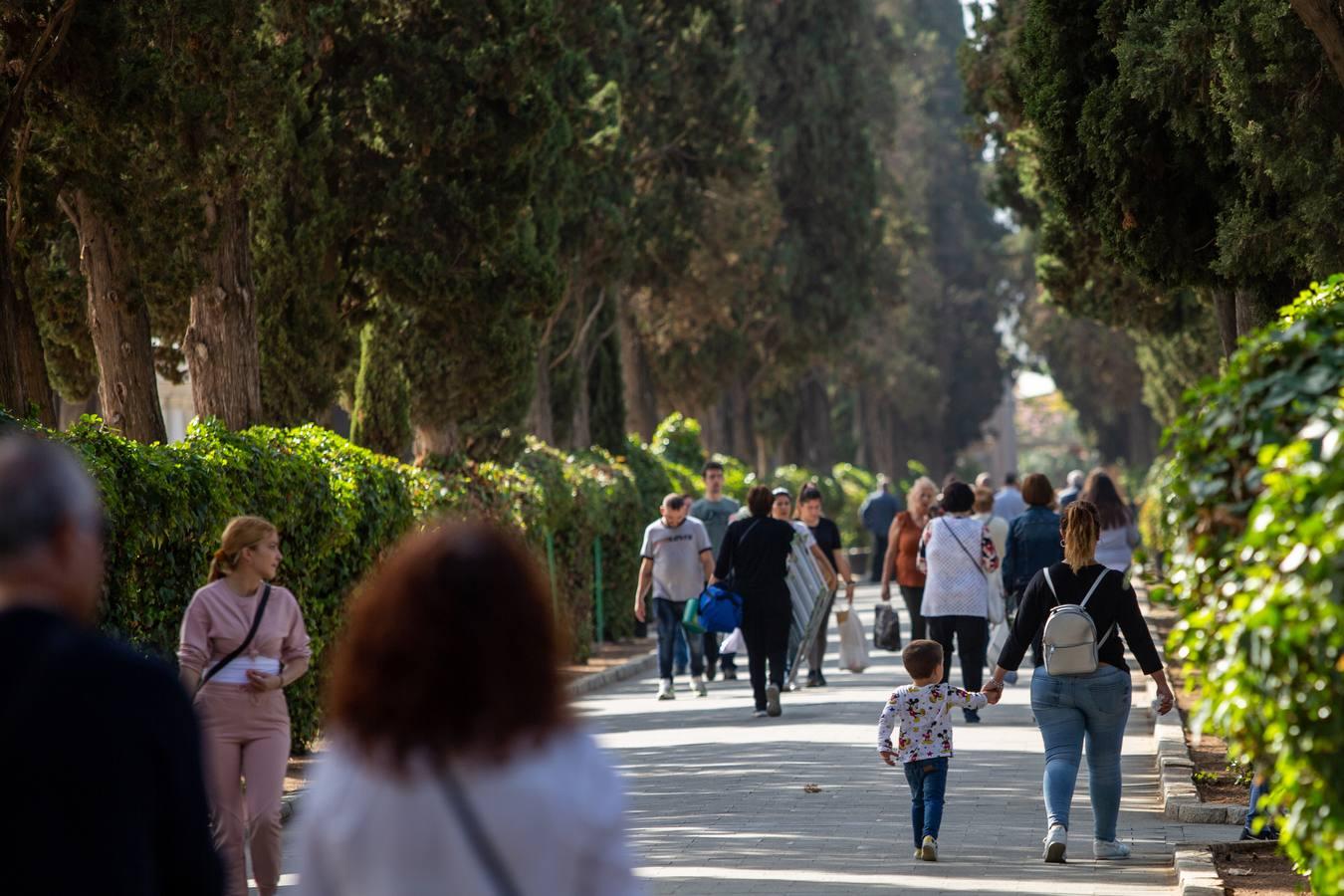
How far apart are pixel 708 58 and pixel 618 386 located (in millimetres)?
5575

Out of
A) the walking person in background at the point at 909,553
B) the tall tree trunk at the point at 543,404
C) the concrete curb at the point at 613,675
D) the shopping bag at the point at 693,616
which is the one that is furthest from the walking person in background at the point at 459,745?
the tall tree trunk at the point at 543,404

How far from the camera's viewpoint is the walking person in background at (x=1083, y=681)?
9.42 metres

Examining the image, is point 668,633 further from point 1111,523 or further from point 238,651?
point 238,651

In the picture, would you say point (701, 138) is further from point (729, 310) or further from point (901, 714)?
point (901, 714)

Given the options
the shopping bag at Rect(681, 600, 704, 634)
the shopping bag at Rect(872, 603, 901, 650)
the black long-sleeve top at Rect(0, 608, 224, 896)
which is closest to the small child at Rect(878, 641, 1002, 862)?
the black long-sleeve top at Rect(0, 608, 224, 896)

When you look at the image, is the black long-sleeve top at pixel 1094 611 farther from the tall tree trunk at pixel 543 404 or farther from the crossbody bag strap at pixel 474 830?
the tall tree trunk at pixel 543 404

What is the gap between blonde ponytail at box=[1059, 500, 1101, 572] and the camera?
9508 mm

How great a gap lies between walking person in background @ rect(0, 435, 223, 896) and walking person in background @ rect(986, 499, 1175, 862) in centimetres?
641

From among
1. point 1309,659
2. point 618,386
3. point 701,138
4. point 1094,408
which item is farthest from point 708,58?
point 1094,408

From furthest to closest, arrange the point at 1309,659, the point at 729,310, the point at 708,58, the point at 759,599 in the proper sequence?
the point at 729,310 → the point at 708,58 → the point at 759,599 → the point at 1309,659

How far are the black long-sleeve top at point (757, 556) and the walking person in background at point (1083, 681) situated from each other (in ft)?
24.0

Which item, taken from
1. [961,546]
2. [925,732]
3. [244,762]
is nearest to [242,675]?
[244,762]

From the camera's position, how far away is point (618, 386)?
35250mm

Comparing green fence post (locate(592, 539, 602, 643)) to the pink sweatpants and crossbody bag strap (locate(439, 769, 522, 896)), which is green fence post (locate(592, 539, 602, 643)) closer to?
Answer: the pink sweatpants
